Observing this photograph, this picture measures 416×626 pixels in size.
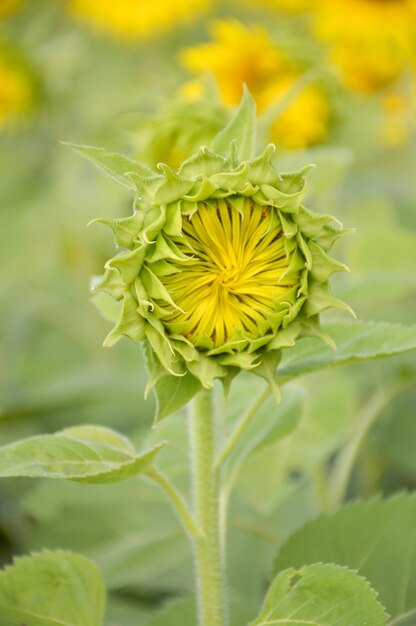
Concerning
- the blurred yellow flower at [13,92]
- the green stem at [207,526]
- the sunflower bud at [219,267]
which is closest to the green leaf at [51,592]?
the green stem at [207,526]

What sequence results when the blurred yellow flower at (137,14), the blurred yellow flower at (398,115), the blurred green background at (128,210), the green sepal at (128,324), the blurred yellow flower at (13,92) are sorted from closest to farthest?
the green sepal at (128,324) → the blurred green background at (128,210) → the blurred yellow flower at (398,115) → the blurred yellow flower at (13,92) → the blurred yellow flower at (137,14)

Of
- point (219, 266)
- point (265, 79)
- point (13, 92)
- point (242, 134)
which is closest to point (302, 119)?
point (265, 79)

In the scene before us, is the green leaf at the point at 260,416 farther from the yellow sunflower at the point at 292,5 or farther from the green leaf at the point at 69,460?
the yellow sunflower at the point at 292,5

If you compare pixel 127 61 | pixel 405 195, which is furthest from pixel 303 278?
pixel 127 61

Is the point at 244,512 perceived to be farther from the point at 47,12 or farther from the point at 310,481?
the point at 47,12

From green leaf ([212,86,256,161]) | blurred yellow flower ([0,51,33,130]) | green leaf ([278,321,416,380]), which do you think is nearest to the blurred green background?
blurred yellow flower ([0,51,33,130])
